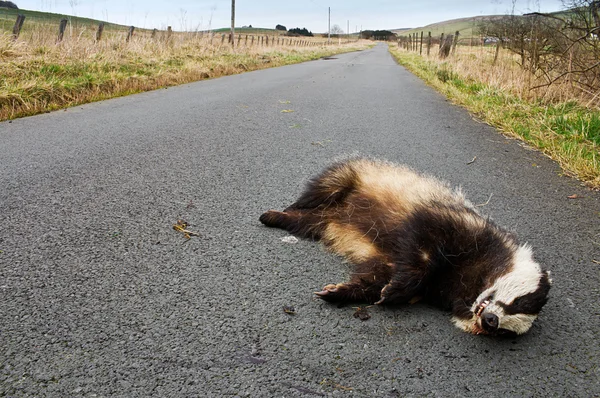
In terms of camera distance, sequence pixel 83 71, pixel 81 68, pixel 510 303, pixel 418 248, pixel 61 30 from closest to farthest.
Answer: pixel 510 303 → pixel 418 248 → pixel 83 71 → pixel 81 68 → pixel 61 30

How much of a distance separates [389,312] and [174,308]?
104 cm

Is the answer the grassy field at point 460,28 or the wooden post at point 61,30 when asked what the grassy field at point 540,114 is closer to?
the grassy field at point 460,28

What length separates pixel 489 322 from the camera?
7.03 ft

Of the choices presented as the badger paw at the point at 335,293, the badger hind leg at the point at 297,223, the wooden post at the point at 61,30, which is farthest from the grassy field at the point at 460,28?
the badger paw at the point at 335,293

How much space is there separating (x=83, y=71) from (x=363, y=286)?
9.53 metres

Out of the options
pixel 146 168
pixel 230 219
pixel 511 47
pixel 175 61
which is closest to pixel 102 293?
pixel 230 219

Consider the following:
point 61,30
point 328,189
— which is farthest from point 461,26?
point 328,189

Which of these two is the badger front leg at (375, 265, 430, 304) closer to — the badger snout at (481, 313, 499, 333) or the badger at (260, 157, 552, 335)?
the badger at (260, 157, 552, 335)

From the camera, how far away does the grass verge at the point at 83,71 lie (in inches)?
308

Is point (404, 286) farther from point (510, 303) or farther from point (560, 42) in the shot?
point (560, 42)

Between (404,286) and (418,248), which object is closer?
(404,286)

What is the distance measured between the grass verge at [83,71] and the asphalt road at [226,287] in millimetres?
3058

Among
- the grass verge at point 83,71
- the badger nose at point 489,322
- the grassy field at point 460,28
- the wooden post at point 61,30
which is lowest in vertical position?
the badger nose at point 489,322

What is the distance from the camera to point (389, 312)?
239 centimetres
